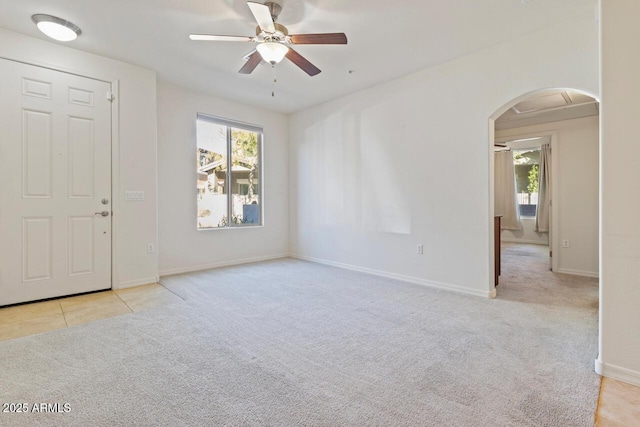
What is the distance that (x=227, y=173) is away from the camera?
5184 millimetres

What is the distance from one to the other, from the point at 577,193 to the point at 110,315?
6300 mm

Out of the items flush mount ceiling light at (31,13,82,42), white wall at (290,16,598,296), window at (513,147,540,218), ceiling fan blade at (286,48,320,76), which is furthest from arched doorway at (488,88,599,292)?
flush mount ceiling light at (31,13,82,42)

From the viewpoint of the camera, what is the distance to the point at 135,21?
282cm

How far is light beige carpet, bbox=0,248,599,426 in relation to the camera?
4.95 feet

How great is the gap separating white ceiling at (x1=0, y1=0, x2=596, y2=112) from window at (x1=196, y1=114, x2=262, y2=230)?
118cm

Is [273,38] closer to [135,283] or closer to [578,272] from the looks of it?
[135,283]

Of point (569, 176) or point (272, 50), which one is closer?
point (272, 50)

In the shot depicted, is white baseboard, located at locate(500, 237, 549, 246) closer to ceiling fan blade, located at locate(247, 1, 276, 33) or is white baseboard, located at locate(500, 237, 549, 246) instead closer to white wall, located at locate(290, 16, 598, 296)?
white wall, located at locate(290, 16, 598, 296)
